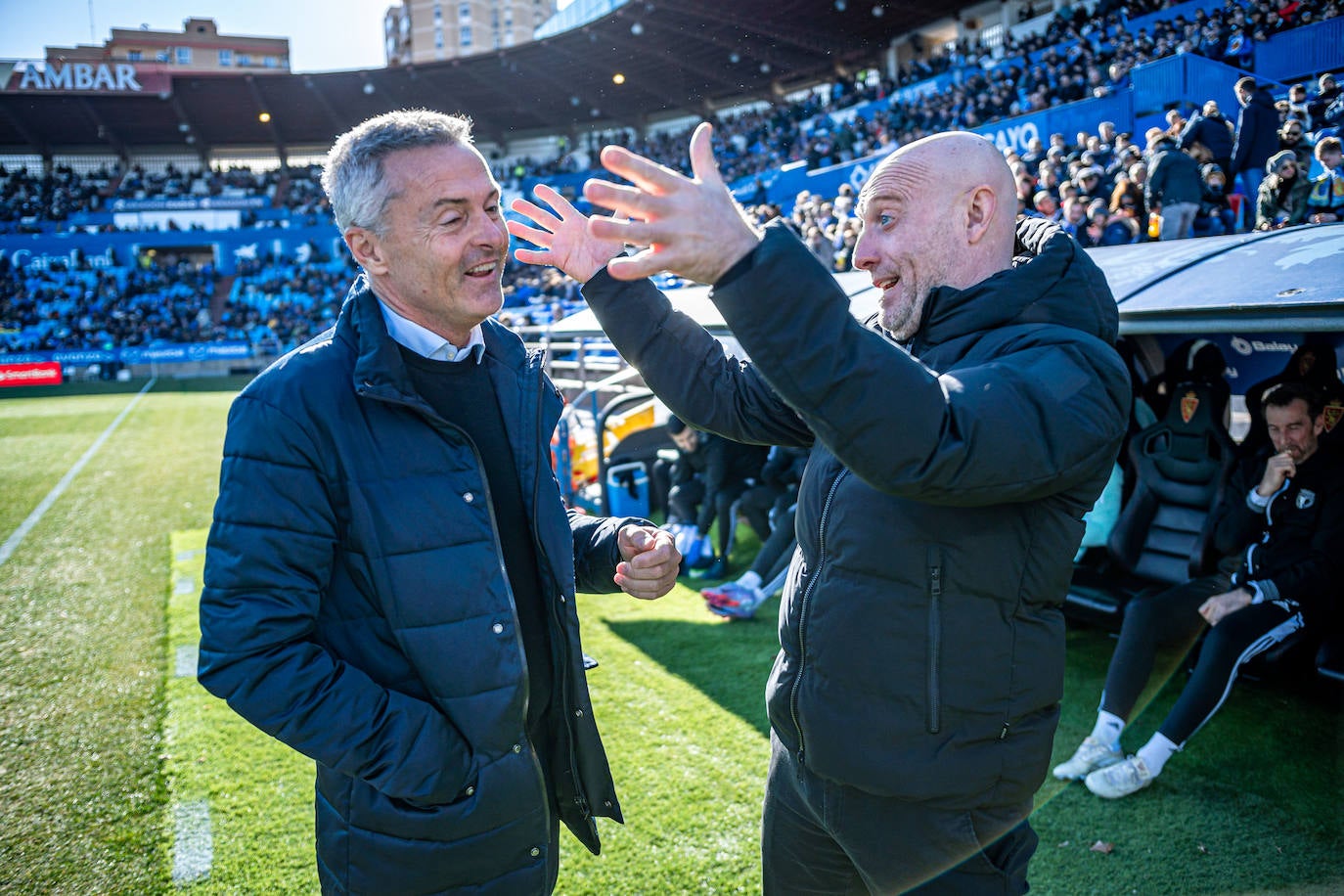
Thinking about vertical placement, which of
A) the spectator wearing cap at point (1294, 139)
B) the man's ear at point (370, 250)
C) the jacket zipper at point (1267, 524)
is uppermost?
the spectator wearing cap at point (1294, 139)

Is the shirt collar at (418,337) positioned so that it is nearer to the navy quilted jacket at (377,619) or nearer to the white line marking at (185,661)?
the navy quilted jacket at (377,619)

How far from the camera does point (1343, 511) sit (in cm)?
363

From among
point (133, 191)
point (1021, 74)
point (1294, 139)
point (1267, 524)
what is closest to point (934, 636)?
point (1267, 524)

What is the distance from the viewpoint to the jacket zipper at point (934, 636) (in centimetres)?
149

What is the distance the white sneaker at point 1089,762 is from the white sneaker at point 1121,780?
88 mm

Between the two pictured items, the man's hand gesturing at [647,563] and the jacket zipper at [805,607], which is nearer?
the jacket zipper at [805,607]

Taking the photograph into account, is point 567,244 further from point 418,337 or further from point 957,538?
point 957,538

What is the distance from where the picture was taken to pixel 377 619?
1642 mm

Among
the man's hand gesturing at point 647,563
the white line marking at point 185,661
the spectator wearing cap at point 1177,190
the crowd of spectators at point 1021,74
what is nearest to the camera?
the man's hand gesturing at point 647,563

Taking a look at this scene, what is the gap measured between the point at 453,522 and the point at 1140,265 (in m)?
4.07

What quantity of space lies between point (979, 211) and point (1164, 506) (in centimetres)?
391

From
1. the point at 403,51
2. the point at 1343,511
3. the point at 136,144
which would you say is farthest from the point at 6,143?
A: the point at 1343,511

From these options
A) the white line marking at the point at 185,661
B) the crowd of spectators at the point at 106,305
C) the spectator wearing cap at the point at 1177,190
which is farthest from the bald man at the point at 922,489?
the crowd of spectators at the point at 106,305

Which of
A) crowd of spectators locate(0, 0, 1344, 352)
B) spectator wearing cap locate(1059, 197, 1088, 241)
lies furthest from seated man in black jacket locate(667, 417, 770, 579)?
spectator wearing cap locate(1059, 197, 1088, 241)
